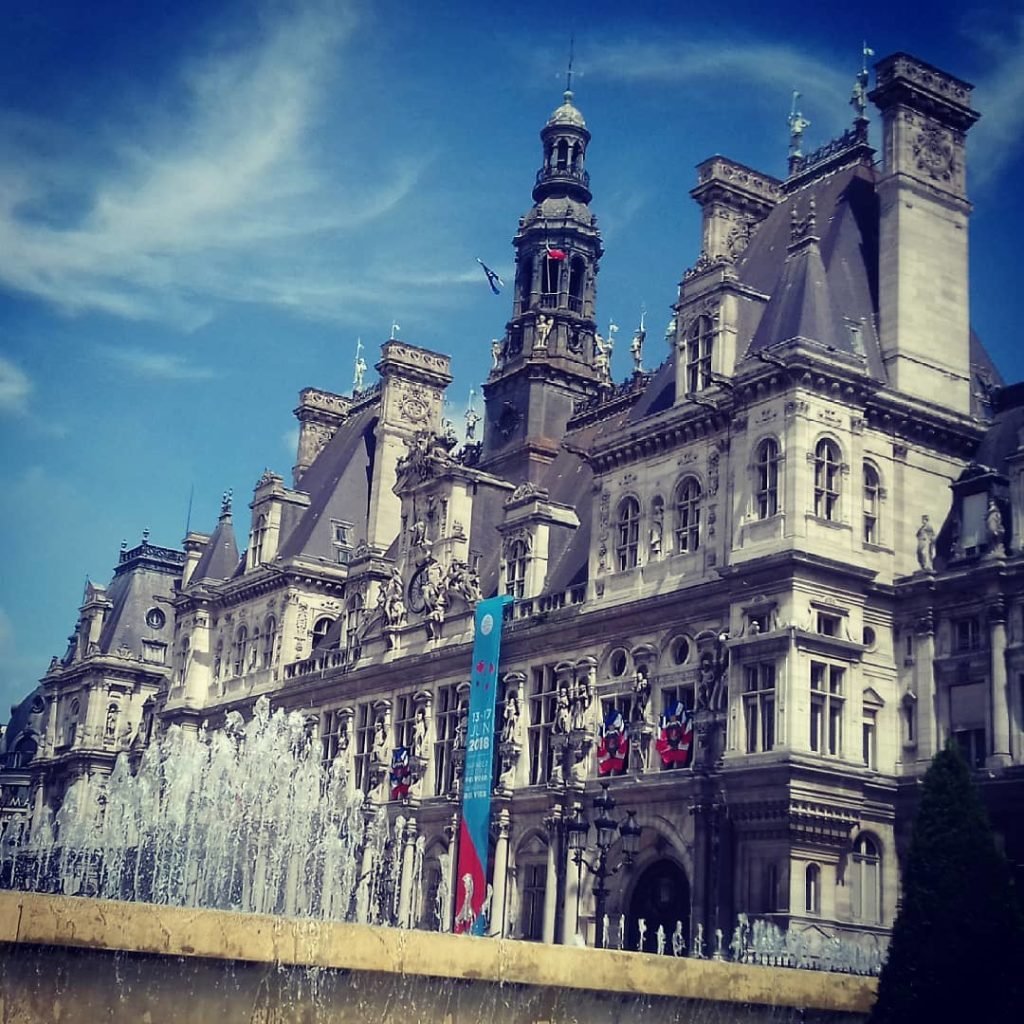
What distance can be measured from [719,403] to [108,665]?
5710 cm

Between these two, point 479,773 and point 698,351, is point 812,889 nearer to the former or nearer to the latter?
point 479,773

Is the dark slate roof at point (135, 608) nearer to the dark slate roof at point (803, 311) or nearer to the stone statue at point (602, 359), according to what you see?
the stone statue at point (602, 359)

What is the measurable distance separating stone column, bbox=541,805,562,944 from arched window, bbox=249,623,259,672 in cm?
2772

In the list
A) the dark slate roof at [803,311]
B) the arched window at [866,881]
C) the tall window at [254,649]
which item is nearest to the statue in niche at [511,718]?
the arched window at [866,881]

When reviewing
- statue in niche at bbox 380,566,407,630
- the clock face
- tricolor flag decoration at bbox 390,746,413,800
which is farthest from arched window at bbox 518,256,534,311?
tricolor flag decoration at bbox 390,746,413,800

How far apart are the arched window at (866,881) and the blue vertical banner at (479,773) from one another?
1462cm

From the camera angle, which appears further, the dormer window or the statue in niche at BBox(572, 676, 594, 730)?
the statue in niche at BBox(572, 676, 594, 730)

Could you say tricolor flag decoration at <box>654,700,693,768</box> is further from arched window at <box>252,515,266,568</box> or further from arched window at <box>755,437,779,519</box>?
arched window at <box>252,515,266,568</box>

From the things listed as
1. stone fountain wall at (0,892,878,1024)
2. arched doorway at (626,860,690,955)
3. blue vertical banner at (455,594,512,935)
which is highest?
blue vertical banner at (455,594,512,935)

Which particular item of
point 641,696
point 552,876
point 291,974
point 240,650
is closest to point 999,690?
point 641,696

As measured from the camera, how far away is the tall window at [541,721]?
53812mm

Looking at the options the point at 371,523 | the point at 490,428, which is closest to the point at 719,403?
the point at 490,428

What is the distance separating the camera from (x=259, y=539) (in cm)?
7919

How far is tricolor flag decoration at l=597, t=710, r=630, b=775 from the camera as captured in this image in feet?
162
